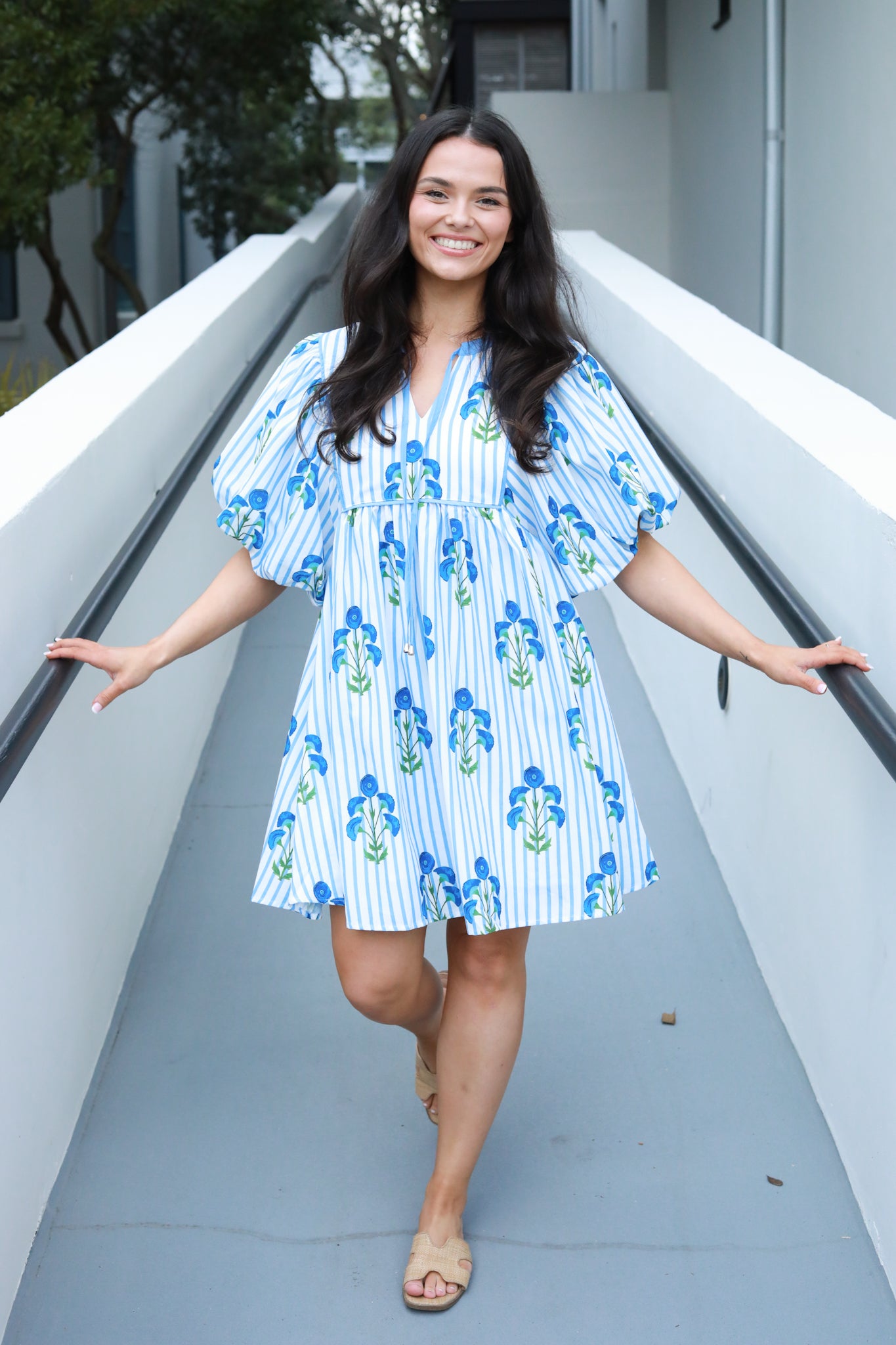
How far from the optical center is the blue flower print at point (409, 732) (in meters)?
1.92

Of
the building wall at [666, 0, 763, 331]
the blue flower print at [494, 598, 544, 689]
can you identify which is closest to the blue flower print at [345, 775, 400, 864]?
the blue flower print at [494, 598, 544, 689]

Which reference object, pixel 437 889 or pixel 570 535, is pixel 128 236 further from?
pixel 437 889

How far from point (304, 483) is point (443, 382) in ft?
0.77

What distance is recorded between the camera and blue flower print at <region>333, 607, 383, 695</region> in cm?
190

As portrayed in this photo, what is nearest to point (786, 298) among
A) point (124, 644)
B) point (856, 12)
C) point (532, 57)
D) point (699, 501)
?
point (856, 12)

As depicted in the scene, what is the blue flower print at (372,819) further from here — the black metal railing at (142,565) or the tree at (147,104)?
the tree at (147,104)

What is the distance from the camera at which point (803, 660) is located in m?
1.89

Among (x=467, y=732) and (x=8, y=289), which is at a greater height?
(x=8, y=289)

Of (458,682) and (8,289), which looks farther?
(8,289)

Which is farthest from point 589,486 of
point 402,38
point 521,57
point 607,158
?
point 402,38

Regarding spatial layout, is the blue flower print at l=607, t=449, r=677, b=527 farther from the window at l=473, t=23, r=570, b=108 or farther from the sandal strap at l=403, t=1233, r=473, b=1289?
the window at l=473, t=23, r=570, b=108

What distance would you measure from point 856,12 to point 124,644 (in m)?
4.01

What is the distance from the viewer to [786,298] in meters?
6.41

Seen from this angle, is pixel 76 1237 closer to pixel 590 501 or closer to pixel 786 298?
pixel 590 501
